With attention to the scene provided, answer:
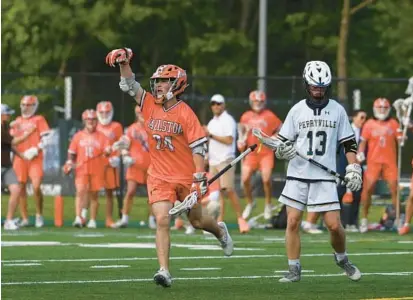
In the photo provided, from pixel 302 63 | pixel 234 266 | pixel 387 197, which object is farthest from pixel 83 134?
pixel 302 63

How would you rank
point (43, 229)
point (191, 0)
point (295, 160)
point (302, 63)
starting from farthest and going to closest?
point (302, 63) → point (191, 0) → point (43, 229) → point (295, 160)

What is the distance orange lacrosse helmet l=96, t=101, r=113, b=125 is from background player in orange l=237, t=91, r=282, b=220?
207 cm

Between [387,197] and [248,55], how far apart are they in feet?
61.4

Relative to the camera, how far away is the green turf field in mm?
13602

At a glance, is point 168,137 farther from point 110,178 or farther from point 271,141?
point 110,178

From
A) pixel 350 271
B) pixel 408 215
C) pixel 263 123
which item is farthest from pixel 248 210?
pixel 350 271

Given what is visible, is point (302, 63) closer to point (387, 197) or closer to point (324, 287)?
point (387, 197)

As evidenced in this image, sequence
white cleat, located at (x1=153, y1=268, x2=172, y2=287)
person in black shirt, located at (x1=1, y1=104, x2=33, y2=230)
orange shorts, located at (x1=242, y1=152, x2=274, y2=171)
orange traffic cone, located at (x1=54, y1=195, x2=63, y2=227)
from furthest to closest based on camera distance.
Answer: orange traffic cone, located at (x1=54, y1=195, x2=63, y2=227) → orange shorts, located at (x1=242, y1=152, x2=274, y2=171) → person in black shirt, located at (x1=1, y1=104, x2=33, y2=230) → white cleat, located at (x1=153, y1=268, x2=172, y2=287)

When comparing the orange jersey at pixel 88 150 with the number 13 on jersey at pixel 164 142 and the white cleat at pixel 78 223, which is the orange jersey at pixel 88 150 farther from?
the number 13 on jersey at pixel 164 142

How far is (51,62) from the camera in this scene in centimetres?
4512

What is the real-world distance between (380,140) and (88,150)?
4.43 metres

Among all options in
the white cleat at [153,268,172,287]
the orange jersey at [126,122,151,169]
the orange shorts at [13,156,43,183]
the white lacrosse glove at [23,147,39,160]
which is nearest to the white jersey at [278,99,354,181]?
the white cleat at [153,268,172,287]

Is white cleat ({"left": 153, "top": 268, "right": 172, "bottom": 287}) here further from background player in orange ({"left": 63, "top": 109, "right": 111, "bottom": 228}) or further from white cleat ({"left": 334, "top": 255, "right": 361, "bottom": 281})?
background player in orange ({"left": 63, "top": 109, "right": 111, "bottom": 228})

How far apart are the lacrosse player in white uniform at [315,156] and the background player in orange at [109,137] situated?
1099cm
